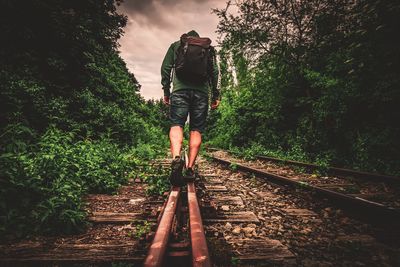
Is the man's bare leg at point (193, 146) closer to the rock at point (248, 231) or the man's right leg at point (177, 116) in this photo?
the man's right leg at point (177, 116)

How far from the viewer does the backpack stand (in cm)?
321

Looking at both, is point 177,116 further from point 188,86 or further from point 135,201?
point 135,201

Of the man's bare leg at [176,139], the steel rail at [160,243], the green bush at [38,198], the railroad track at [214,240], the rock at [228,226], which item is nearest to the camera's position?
the steel rail at [160,243]

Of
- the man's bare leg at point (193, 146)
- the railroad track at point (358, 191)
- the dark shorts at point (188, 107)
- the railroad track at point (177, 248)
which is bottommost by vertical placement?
the railroad track at point (358, 191)

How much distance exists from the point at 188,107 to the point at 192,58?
690mm

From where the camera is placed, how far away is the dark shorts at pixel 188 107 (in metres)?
3.42

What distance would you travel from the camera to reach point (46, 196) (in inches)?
96.0

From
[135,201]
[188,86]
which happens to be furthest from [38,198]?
[188,86]

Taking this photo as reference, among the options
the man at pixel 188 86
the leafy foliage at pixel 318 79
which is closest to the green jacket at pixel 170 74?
the man at pixel 188 86

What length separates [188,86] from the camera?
3.40 meters

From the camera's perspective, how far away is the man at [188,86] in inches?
127

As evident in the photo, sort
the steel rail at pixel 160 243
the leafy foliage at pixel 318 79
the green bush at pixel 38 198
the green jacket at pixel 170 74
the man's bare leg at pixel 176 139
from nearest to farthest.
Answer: the steel rail at pixel 160 243 < the green bush at pixel 38 198 < the man's bare leg at pixel 176 139 < the green jacket at pixel 170 74 < the leafy foliage at pixel 318 79

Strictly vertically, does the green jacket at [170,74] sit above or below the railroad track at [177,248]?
above

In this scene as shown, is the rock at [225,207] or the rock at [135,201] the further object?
the rock at [135,201]
